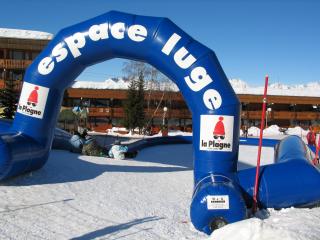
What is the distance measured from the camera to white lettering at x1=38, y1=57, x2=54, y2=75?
777 cm

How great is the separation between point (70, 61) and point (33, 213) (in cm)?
319

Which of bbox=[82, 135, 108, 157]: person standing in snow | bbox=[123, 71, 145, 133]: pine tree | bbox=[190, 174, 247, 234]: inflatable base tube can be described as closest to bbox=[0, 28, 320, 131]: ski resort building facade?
→ bbox=[123, 71, 145, 133]: pine tree

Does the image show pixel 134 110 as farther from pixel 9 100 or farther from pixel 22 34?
pixel 9 100

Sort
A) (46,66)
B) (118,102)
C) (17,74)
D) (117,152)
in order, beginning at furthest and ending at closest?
1. (118,102)
2. (17,74)
3. (117,152)
4. (46,66)

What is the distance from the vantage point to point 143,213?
633 centimetres

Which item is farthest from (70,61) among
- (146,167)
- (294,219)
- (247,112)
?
(247,112)

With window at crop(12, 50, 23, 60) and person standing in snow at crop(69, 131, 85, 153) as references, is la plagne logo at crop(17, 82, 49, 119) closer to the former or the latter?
person standing in snow at crop(69, 131, 85, 153)

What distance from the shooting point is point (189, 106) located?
6.94 metres

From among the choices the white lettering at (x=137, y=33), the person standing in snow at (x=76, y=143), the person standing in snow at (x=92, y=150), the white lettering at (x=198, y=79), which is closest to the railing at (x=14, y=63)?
the person standing in snow at (x=76, y=143)

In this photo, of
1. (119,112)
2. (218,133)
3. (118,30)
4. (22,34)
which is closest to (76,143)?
(118,30)

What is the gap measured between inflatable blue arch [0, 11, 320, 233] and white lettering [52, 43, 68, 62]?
0.02m

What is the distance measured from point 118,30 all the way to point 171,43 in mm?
Result: 1088

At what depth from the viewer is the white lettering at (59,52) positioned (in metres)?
7.66

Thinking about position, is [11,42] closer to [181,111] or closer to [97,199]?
[181,111]
